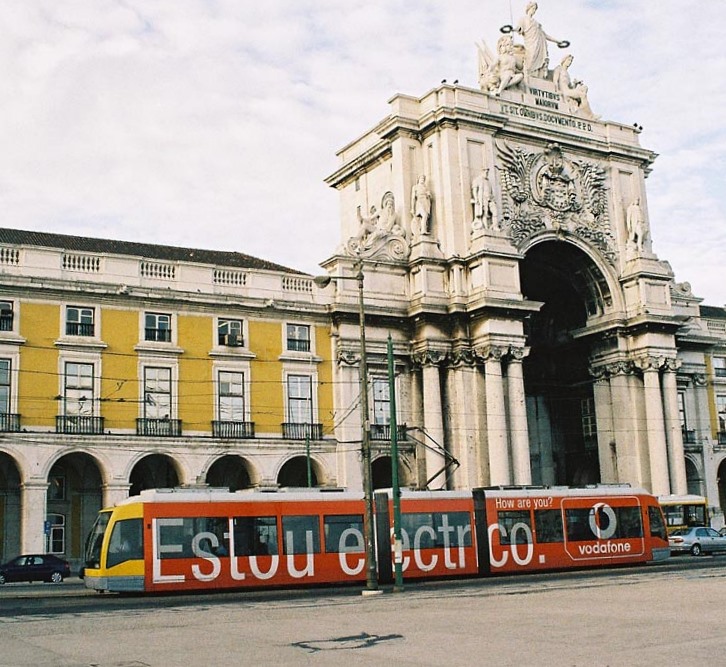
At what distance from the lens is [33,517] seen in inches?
1768

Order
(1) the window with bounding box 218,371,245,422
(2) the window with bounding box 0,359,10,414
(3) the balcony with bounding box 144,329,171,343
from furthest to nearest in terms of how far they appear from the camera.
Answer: (1) the window with bounding box 218,371,245,422 → (3) the balcony with bounding box 144,329,171,343 → (2) the window with bounding box 0,359,10,414

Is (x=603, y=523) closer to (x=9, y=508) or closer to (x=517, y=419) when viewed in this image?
(x=517, y=419)

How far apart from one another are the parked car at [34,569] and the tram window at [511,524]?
1820 cm

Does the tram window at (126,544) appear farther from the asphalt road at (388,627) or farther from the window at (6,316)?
the window at (6,316)

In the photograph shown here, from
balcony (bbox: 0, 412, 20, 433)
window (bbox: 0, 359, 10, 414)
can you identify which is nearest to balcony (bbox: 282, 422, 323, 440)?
balcony (bbox: 0, 412, 20, 433)

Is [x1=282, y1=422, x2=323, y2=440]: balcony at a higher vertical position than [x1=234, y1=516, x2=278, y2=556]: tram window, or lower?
higher

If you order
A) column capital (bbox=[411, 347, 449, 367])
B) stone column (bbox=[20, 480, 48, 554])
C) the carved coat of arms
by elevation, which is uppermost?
the carved coat of arms

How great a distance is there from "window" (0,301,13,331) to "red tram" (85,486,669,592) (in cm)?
1564

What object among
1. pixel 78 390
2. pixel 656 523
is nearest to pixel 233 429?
pixel 78 390

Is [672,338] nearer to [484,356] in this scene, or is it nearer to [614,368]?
[614,368]

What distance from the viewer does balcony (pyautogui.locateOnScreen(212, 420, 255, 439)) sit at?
49688 mm

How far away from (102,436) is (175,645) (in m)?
30.2

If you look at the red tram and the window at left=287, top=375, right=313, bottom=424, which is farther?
the window at left=287, top=375, right=313, bottom=424

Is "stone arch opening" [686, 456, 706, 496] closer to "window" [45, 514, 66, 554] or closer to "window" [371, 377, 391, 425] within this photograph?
"window" [371, 377, 391, 425]
